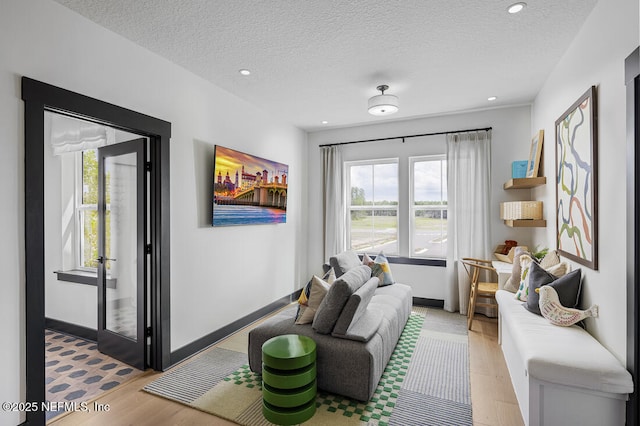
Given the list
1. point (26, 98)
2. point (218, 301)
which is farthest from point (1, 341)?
point (218, 301)

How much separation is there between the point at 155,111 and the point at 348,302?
7.49 feet

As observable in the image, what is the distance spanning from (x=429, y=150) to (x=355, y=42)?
2447 mm

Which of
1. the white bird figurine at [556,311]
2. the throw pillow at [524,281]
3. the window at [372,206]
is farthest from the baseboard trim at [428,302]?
the white bird figurine at [556,311]

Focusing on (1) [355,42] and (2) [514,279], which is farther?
(2) [514,279]

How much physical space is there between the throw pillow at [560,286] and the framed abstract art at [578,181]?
14 cm

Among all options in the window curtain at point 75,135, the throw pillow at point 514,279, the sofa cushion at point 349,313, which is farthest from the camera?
the window curtain at point 75,135

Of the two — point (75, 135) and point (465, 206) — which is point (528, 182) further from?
point (75, 135)

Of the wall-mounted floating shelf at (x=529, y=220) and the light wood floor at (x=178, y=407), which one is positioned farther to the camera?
the wall-mounted floating shelf at (x=529, y=220)

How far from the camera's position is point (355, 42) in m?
2.54

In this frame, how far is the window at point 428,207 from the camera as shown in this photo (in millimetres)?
4570

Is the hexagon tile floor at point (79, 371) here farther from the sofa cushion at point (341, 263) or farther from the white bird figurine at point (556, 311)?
the white bird figurine at point (556, 311)

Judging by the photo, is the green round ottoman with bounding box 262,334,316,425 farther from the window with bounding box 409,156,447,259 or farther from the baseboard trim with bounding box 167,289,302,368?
the window with bounding box 409,156,447,259

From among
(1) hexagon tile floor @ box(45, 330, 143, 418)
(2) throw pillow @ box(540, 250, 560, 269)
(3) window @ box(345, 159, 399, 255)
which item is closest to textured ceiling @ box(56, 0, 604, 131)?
(3) window @ box(345, 159, 399, 255)

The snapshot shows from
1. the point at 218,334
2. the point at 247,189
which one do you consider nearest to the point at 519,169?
the point at 247,189
